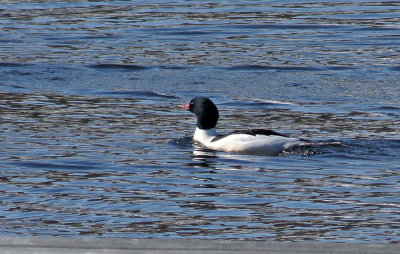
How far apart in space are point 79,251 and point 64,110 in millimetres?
11574

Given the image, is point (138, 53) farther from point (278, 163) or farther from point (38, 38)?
point (278, 163)

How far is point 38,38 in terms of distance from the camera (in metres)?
22.9

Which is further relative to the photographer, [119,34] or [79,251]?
[119,34]

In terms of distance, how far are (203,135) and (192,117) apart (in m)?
Result: 2.02

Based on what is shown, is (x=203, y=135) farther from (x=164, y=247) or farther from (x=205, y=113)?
(x=164, y=247)

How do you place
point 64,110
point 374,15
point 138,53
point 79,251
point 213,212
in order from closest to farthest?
1. point 79,251
2. point 213,212
3. point 64,110
4. point 138,53
5. point 374,15

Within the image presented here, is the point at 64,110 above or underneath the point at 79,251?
underneath

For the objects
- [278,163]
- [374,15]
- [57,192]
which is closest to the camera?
[57,192]

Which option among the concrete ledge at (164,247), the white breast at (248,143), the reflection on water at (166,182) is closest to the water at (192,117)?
the reflection on water at (166,182)

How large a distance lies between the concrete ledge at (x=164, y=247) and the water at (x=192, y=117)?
355 cm

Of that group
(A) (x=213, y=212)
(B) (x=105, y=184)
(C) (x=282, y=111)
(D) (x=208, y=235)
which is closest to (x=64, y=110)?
(C) (x=282, y=111)

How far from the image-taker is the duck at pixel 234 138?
13.0m

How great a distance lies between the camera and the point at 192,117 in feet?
52.8

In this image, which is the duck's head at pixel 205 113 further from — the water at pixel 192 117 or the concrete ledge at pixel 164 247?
the concrete ledge at pixel 164 247
